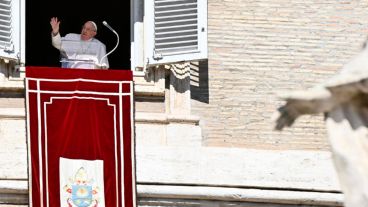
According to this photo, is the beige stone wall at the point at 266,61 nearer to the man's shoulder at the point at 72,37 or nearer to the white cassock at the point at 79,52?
the white cassock at the point at 79,52

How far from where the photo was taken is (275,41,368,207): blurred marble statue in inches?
369

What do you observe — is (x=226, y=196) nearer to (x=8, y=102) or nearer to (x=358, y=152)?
(x=8, y=102)

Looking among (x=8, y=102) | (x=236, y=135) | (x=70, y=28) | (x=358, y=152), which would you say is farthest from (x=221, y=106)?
(x=358, y=152)

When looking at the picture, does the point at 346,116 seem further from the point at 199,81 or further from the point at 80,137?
the point at 199,81

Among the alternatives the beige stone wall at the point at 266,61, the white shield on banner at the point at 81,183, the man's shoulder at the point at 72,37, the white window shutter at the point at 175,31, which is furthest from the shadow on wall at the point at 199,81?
the white shield on banner at the point at 81,183

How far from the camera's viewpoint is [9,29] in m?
16.8

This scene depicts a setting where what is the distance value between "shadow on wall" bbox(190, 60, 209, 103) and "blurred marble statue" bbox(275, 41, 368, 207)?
7.79 metres

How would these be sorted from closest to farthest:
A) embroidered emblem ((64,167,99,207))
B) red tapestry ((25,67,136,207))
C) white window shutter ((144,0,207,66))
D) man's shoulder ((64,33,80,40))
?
embroidered emblem ((64,167,99,207))
red tapestry ((25,67,136,207))
white window shutter ((144,0,207,66))
man's shoulder ((64,33,80,40))

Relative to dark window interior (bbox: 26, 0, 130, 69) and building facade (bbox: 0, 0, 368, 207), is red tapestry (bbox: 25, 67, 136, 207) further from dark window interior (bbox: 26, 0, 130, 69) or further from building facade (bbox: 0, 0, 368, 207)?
dark window interior (bbox: 26, 0, 130, 69)

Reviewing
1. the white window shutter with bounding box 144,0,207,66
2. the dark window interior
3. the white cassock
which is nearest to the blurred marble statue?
the white window shutter with bounding box 144,0,207,66

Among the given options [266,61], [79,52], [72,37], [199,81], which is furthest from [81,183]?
[266,61]

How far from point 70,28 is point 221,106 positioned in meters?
3.32

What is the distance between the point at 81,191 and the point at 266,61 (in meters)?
2.12

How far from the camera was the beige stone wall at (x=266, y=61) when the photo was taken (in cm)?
1728
